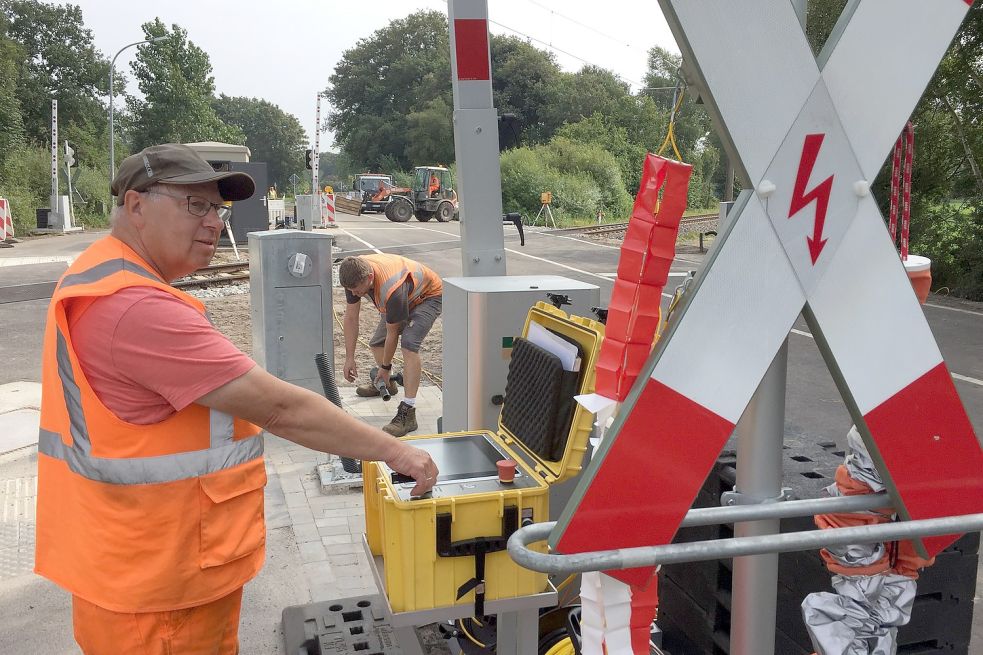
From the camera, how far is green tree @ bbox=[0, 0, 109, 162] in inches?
2052

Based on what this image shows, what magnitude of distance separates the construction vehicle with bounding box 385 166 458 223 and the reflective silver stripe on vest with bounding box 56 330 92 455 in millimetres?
34266

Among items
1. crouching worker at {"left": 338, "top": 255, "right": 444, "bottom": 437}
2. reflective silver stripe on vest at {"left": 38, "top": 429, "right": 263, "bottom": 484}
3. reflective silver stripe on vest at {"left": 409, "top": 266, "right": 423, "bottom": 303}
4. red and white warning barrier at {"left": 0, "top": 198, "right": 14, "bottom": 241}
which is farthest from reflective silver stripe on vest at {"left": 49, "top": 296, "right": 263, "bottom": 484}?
red and white warning barrier at {"left": 0, "top": 198, "right": 14, "bottom": 241}

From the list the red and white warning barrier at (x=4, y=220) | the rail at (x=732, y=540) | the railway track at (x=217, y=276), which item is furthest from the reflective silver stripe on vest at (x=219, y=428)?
the red and white warning barrier at (x=4, y=220)

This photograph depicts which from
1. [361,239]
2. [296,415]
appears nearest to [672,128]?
[296,415]

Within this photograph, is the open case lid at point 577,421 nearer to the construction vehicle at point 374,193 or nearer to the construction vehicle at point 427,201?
the construction vehicle at point 427,201

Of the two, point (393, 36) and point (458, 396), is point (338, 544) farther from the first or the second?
point (393, 36)

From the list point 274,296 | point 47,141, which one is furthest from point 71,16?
point 274,296

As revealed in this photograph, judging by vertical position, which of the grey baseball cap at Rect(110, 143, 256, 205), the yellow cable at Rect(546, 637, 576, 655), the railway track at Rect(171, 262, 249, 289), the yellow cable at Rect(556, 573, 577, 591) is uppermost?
the grey baseball cap at Rect(110, 143, 256, 205)

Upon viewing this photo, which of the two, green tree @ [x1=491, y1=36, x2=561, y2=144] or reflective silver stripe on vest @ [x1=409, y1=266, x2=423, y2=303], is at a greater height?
green tree @ [x1=491, y1=36, x2=561, y2=144]

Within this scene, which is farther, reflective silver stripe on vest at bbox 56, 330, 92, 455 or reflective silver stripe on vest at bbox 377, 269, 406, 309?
reflective silver stripe on vest at bbox 377, 269, 406, 309

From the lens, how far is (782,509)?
153 cm

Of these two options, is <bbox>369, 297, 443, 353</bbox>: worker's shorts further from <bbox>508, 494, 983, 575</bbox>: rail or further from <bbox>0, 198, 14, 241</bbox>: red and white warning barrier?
<bbox>0, 198, 14, 241</bbox>: red and white warning barrier

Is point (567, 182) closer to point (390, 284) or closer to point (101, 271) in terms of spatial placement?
point (390, 284)

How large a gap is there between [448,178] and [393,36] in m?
53.7
